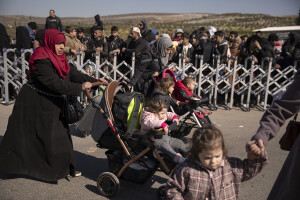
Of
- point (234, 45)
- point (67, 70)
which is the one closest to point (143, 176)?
point (67, 70)

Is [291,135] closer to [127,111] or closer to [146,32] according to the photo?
[127,111]

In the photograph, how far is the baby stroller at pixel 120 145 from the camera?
11.8 ft

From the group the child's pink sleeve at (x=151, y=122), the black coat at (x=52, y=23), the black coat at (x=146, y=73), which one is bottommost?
the child's pink sleeve at (x=151, y=122)

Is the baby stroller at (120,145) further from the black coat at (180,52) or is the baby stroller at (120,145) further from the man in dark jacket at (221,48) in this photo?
the man in dark jacket at (221,48)

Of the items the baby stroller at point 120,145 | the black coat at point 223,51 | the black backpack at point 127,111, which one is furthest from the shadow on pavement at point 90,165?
the black coat at point 223,51

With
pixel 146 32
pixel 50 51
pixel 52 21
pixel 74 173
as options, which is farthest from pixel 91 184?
pixel 52 21

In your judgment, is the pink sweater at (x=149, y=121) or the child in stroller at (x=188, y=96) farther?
the child in stroller at (x=188, y=96)

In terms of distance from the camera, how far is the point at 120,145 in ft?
12.1

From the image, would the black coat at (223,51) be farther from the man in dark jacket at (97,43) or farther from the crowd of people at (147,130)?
the man in dark jacket at (97,43)

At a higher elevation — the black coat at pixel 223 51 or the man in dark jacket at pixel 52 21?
the man in dark jacket at pixel 52 21

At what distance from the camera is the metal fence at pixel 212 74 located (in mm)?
7871

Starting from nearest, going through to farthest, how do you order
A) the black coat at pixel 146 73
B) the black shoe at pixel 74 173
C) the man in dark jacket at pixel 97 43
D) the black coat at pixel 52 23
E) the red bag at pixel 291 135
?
the red bag at pixel 291 135
the black shoe at pixel 74 173
the black coat at pixel 146 73
the man in dark jacket at pixel 97 43
the black coat at pixel 52 23

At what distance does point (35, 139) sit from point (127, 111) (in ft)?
4.18

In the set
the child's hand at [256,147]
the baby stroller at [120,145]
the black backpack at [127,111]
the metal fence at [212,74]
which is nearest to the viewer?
the child's hand at [256,147]
